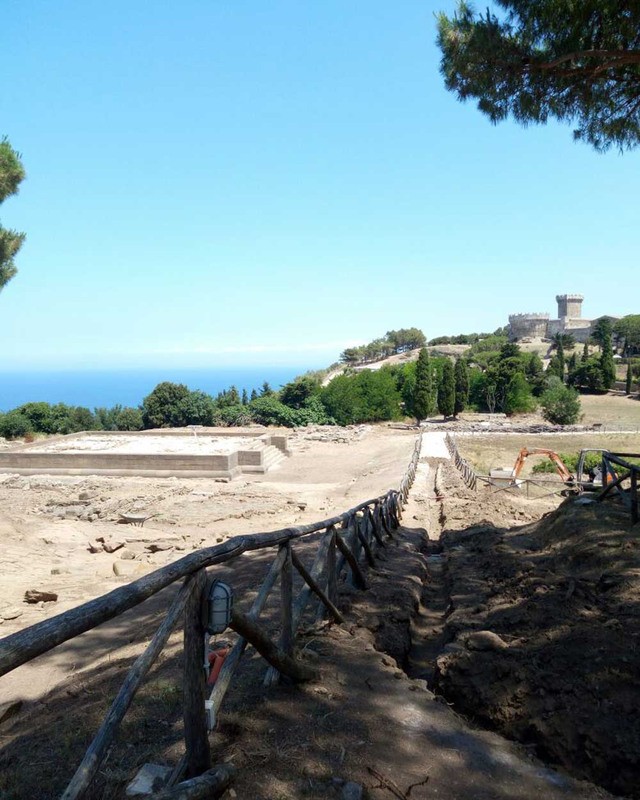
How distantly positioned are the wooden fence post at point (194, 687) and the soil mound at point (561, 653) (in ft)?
6.75

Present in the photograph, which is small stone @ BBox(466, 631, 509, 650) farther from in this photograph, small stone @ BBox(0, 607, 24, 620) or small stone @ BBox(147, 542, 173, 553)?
small stone @ BBox(147, 542, 173, 553)

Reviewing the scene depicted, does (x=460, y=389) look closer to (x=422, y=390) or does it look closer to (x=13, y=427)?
(x=422, y=390)

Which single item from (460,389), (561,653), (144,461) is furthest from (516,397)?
(561,653)

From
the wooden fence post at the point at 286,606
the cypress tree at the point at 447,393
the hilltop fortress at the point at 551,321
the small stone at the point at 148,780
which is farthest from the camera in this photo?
the hilltop fortress at the point at 551,321

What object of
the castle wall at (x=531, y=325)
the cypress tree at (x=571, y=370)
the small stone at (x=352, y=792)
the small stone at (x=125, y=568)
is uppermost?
the castle wall at (x=531, y=325)

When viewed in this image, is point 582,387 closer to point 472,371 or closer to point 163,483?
point 472,371

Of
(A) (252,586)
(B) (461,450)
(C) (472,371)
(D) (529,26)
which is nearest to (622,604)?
(A) (252,586)

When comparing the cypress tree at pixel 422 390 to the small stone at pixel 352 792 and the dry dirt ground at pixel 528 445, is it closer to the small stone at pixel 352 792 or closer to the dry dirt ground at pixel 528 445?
the dry dirt ground at pixel 528 445

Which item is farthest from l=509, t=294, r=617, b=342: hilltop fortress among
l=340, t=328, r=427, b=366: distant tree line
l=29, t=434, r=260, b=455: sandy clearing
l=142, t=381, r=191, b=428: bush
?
l=29, t=434, r=260, b=455: sandy clearing

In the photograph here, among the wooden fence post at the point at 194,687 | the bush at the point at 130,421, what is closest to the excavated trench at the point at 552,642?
the wooden fence post at the point at 194,687

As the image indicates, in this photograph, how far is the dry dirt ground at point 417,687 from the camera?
2.50 metres

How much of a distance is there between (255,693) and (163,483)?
1933 cm

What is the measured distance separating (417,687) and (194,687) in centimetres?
192

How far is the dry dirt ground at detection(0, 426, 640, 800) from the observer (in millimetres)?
2496
